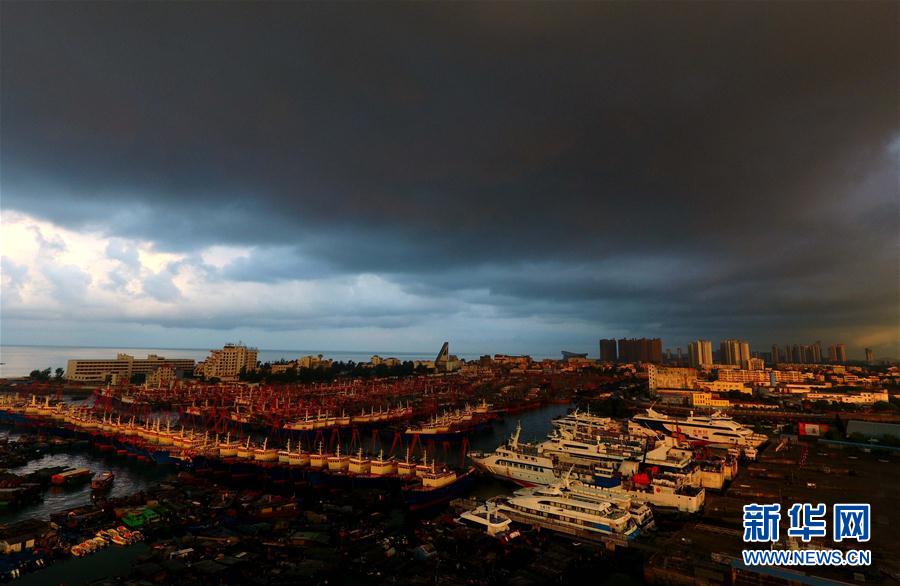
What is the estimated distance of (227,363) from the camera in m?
93.2

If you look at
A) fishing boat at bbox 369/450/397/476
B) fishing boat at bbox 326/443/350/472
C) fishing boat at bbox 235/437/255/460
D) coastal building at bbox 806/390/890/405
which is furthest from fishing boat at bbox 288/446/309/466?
coastal building at bbox 806/390/890/405

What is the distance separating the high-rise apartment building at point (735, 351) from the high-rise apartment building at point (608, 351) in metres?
42.6

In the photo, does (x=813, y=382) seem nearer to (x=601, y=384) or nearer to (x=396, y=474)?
(x=601, y=384)

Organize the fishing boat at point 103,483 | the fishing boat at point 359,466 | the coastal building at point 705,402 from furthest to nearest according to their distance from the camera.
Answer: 1. the coastal building at point 705,402
2. the fishing boat at point 359,466
3. the fishing boat at point 103,483

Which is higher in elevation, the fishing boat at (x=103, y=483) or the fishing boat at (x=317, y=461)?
the fishing boat at (x=317, y=461)

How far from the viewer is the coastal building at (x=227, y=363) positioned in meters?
90.5

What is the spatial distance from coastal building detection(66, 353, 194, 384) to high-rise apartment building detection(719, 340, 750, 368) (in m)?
161

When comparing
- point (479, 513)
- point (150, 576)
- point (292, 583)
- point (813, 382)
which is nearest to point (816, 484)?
point (479, 513)

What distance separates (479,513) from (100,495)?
19490 mm

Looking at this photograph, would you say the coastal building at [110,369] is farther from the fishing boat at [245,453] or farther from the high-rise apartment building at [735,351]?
the high-rise apartment building at [735,351]

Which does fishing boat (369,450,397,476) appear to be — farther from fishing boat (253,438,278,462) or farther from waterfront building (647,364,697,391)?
waterfront building (647,364,697,391)

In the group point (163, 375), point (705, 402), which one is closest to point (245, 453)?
point (705, 402)

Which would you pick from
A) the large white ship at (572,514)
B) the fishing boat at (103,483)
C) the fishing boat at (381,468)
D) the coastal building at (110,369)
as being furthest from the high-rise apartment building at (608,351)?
the fishing boat at (103,483)

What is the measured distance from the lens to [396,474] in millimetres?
23750
